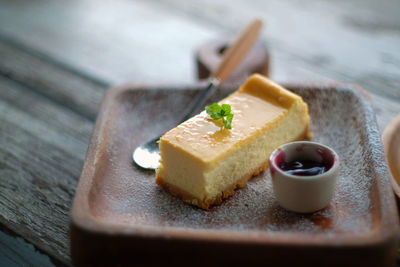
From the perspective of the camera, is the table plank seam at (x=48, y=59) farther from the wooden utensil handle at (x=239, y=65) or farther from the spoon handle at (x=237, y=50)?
the spoon handle at (x=237, y=50)

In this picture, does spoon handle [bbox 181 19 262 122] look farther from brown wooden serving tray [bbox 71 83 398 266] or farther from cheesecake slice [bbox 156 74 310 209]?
cheesecake slice [bbox 156 74 310 209]

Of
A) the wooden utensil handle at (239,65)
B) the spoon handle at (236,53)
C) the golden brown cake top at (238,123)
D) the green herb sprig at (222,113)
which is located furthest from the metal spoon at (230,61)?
the green herb sprig at (222,113)

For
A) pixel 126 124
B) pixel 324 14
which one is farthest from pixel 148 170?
pixel 324 14

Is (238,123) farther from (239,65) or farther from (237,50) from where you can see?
(239,65)

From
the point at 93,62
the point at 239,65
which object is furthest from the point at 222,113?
the point at 93,62

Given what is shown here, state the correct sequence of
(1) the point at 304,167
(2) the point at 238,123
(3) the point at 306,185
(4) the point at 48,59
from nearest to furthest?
(3) the point at 306,185, (1) the point at 304,167, (2) the point at 238,123, (4) the point at 48,59

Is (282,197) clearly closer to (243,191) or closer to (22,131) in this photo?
(243,191)
